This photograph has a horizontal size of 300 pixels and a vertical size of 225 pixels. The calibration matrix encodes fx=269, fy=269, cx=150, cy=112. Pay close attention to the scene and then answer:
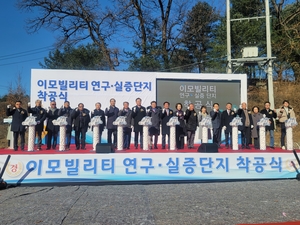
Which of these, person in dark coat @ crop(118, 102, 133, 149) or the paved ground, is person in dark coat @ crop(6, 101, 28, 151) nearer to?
the paved ground

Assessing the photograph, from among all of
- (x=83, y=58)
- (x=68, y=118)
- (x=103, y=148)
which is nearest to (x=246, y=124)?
(x=103, y=148)

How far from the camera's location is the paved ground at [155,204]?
3.44 meters

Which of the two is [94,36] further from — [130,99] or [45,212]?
[45,212]

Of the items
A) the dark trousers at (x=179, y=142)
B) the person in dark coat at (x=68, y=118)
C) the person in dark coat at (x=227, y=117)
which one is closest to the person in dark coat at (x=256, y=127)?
the person in dark coat at (x=227, y=117)

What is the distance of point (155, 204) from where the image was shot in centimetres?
409

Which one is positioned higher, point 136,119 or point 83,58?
point 83,58

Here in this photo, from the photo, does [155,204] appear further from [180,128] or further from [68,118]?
[68,118]

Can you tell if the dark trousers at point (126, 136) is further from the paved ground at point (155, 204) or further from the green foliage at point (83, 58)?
the green foliage at point (83, 58)

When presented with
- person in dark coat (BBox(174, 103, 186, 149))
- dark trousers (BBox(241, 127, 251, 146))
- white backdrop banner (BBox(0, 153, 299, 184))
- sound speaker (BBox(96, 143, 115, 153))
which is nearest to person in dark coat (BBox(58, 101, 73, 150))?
white backdrop banner (BBox(0, 153, 299, 184))

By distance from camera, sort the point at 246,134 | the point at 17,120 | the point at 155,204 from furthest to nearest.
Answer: the point at 246,134, the point at 17,120, the point at 155,204

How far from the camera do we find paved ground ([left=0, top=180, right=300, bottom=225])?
11.3 ft

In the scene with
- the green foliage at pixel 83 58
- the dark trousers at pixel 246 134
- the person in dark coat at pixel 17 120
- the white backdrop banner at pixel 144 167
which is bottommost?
the white backdrop banner at pixel 144 167

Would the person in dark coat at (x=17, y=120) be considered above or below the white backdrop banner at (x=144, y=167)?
above

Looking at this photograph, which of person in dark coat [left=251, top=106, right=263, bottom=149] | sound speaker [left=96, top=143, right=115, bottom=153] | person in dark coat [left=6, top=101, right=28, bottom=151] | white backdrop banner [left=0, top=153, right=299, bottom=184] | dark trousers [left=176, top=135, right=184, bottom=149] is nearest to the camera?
white backdrop banner [left=0, top=153, right=299, bottom=184]
